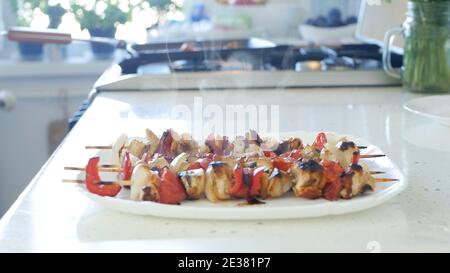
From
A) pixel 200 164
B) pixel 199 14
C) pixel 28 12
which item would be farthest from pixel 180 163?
pixel 199 14

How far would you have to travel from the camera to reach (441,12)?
1.32 m

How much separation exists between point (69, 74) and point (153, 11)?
40cm

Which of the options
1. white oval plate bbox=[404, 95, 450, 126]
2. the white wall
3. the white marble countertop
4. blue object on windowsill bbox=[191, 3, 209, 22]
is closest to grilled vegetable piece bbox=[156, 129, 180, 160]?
the white marble countertop

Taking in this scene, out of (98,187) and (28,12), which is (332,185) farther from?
(28,12)

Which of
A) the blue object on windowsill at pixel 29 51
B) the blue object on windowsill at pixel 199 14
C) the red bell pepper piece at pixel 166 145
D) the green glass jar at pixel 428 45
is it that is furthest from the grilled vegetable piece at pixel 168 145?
the blue object on windowsill at pixel 199 14

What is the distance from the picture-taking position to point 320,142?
78 cm

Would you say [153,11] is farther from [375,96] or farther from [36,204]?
[36,204]

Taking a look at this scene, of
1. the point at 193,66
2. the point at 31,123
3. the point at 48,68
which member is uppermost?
the point at 193,66

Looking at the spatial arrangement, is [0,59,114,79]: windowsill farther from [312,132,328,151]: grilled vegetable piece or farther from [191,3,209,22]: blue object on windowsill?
[312,132,328,151]: grilled vegetable piece

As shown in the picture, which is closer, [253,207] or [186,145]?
[253,207]

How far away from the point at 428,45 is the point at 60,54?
143 centimetres

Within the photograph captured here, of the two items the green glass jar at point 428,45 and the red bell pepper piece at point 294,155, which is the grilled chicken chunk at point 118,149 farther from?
the green glass jar at point 428,45

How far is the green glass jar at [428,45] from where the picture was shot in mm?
1328
